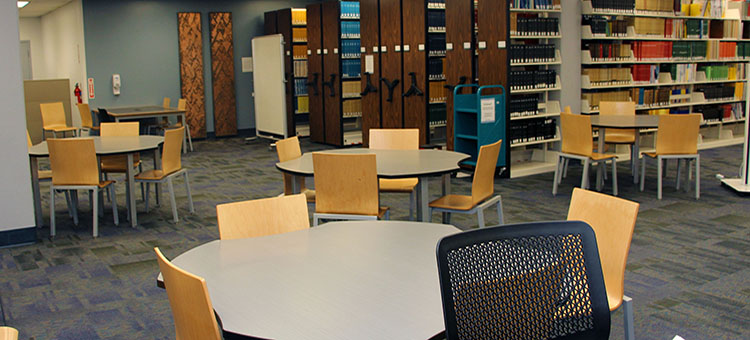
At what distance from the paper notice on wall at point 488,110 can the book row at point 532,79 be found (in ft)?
1.30

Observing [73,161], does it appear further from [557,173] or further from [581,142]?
[581,142]

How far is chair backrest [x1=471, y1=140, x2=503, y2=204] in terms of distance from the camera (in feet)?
13.5

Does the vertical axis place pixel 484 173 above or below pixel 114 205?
above

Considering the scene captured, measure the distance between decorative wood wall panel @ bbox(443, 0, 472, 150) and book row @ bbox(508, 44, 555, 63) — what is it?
0.47m

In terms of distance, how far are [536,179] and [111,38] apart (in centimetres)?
776

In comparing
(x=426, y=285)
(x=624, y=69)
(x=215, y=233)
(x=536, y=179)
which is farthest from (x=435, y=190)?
(x=426, y=285)

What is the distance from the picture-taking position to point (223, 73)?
12.3 meters

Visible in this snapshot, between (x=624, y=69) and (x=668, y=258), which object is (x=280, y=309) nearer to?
(x=668, y=258)

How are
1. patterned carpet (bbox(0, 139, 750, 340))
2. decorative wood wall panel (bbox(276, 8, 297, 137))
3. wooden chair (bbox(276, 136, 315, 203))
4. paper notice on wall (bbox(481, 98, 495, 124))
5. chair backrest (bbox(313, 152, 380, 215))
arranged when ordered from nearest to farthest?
patterned carpet (bbox(0, 139, 750, 340)) → chair backrest (bbox(313, 152, 380, 215)) → wooden chair (bbox(276, 136, 315, 203)) → paper notice on wall (bbox(481, 98, 495, 124)) → decorative wood wall panel (bbox(276, 8, 297, 137))

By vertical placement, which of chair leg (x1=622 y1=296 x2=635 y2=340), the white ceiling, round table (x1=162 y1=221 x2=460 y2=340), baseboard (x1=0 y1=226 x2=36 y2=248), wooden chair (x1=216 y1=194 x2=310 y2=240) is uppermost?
the white ceiling

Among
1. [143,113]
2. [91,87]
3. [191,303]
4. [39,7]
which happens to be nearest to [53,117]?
[91,87]

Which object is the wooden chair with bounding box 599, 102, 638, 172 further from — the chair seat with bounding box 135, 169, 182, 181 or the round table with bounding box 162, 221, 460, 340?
the round table with bounding box 162, 221, 460, 340

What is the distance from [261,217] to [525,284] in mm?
1613

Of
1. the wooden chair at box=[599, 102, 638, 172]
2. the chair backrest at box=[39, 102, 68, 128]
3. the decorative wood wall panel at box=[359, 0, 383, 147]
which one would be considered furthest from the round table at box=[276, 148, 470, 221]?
the chair backrest at box=[39, 102, 68, 128]
